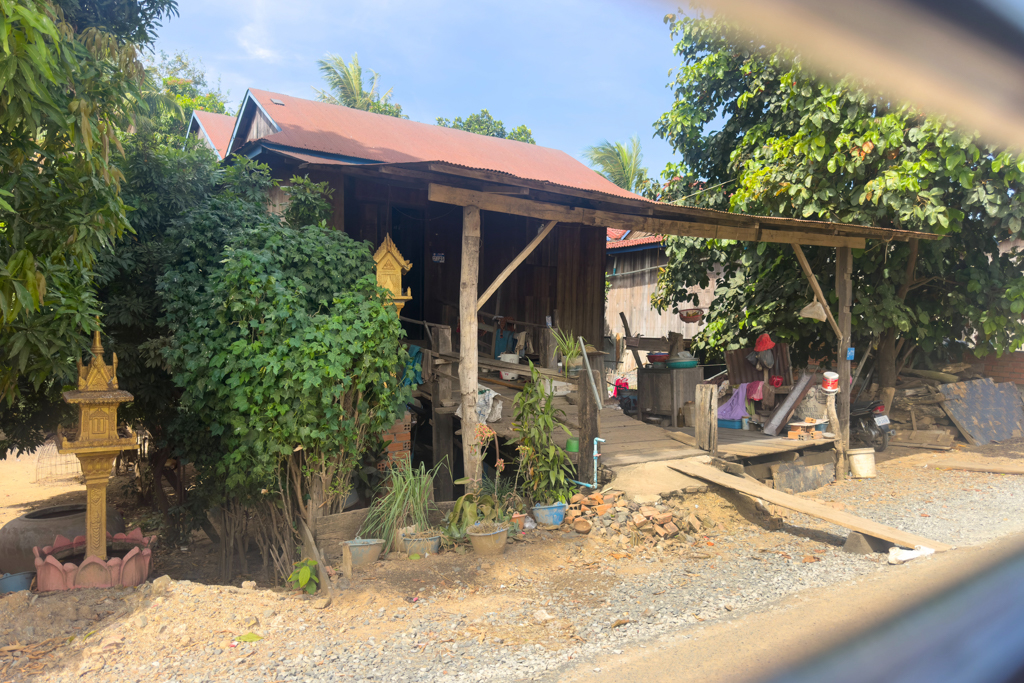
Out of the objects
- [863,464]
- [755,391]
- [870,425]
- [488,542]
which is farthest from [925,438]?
[488,542]

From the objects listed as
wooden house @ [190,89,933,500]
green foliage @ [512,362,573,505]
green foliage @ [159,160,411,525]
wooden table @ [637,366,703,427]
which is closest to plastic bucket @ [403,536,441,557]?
green foliage @ [159,160,411,525]

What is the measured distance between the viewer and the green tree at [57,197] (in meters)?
3.82

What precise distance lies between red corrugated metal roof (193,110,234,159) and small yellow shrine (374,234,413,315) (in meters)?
10.7

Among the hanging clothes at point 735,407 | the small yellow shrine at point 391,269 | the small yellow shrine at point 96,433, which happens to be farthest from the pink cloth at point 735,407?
the small yellow shrine at point 96,433

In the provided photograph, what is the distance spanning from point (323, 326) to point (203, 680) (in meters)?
2.86

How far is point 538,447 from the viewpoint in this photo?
6.76 metres

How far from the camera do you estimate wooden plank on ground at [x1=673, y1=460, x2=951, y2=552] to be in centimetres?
573

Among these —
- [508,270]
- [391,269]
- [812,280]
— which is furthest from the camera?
[812,280]

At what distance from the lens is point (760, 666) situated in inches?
22.2

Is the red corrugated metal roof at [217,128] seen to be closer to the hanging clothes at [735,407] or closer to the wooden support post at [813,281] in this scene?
the hanging clothes at [735,407]

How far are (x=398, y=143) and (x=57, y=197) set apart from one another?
7.39 m

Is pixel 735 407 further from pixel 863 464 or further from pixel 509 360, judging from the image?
pixel 509 360

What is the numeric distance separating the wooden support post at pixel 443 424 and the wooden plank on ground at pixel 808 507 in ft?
9.87

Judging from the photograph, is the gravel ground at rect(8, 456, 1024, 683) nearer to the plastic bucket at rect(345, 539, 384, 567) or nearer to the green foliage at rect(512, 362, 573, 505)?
the plastic bucket at rect(345, 539, 384, 567)
